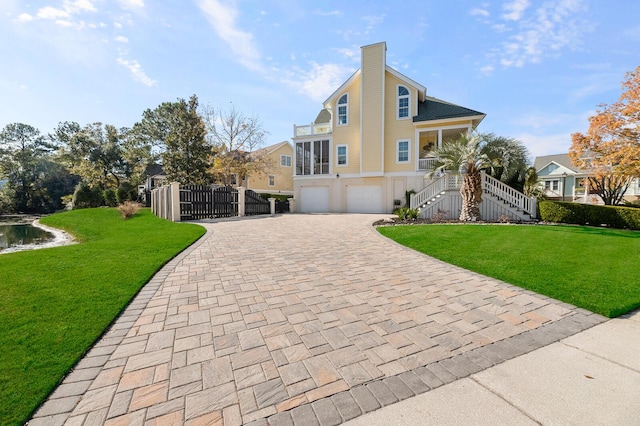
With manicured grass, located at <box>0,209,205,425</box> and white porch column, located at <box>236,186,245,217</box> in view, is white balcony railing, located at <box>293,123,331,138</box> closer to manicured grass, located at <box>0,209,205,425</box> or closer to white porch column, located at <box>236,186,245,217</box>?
white porch column, located at <box>236,186,245,217</box>

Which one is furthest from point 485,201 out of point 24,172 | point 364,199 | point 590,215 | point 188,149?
point 24,172

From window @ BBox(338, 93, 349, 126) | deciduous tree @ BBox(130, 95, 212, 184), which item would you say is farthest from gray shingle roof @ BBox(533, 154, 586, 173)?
deciduous tree @ BBox(130, 95, 212, 184)

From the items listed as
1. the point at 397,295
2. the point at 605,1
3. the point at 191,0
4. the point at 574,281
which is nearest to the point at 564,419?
the point at 397,295

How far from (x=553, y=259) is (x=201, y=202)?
48.0 ft

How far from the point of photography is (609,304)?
3539 mm

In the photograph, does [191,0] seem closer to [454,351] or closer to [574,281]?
[454,351]

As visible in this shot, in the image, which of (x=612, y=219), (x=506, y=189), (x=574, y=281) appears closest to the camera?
(x=574, y=281)

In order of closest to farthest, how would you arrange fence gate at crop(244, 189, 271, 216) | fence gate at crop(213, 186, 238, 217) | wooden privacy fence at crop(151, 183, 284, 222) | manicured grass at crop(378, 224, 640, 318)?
manicured grass at crop(378, 224, 640, 318) < wooden privacy fence at crop(151, 183, 284, 222) < fence gate at crop(213, 186, 238, 217) < fence gate at crop(244, 189, 271, 216)

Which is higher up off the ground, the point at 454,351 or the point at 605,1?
the point at 605,1

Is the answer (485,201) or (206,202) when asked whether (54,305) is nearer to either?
(206,202)

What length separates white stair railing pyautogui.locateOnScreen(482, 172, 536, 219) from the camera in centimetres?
1228

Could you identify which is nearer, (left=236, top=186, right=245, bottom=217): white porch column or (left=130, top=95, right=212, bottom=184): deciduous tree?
(left=236, top=186, right=245, bottom=217): white porch column

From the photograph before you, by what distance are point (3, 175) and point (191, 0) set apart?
4231 centimetres

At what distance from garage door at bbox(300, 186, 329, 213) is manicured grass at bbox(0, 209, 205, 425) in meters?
15.4
